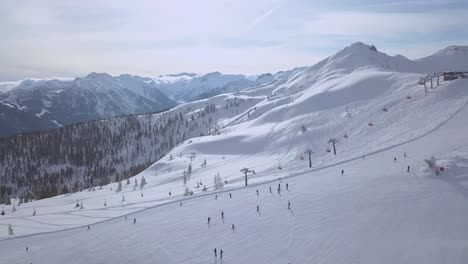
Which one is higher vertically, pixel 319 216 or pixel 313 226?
pixel 319 216

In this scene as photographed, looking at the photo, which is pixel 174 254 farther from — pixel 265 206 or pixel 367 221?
pixel 367 221

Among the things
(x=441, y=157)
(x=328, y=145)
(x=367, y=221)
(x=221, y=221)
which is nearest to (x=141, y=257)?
(x=221, y=221)

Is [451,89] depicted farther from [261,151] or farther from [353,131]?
[261,151]

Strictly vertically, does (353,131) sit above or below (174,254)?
above

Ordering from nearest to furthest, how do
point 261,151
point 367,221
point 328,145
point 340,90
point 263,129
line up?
1. point 367,221
2. point 328,145
3. point 261,151
4. point 263,129
5. point 340,90

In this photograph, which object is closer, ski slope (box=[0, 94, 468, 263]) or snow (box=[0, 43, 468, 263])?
ski slope (box=[0, 94, 468, 263])

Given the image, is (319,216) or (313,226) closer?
(313,226)

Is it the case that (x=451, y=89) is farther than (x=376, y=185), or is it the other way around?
(x=451, y=89)

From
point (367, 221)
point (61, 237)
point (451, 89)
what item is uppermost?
point (451, 89)

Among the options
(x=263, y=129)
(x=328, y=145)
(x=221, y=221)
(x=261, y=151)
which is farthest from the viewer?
(x=263, y=129)

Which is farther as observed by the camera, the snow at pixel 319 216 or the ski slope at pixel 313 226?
the snow at pixel 319 216
